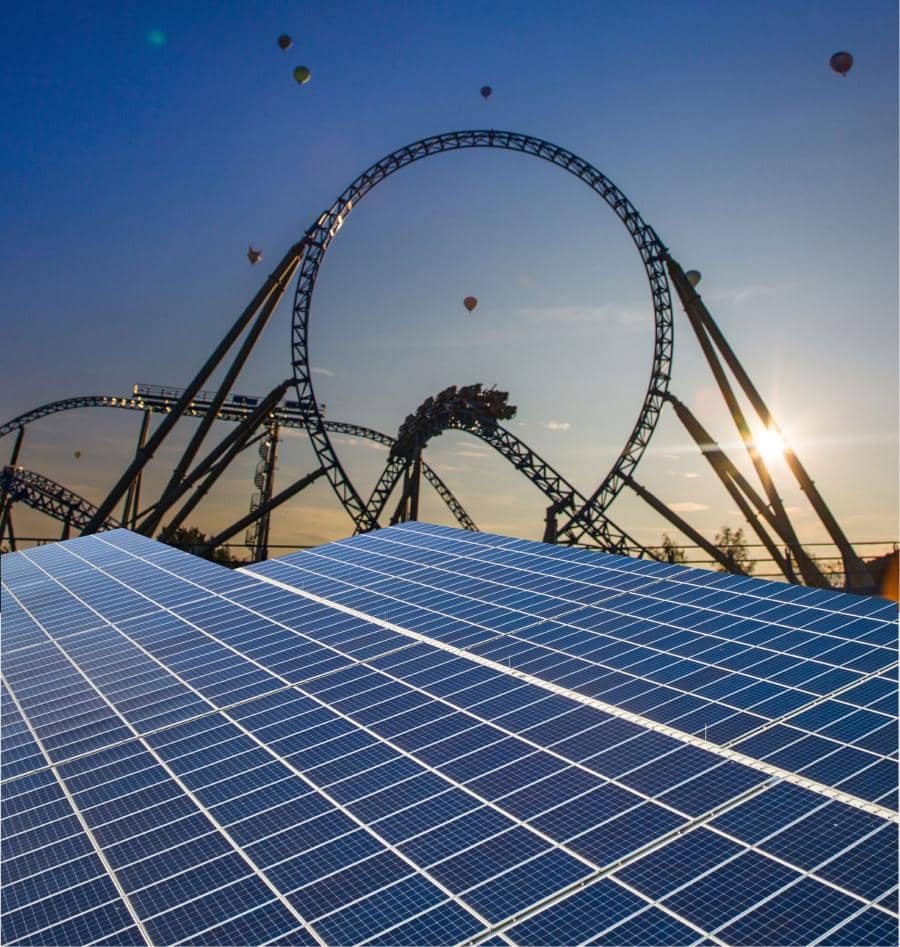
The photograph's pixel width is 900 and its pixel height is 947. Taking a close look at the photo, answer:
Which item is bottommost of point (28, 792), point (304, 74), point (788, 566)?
point (788, 566)

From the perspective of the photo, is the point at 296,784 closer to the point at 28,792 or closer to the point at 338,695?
the point at 338,695

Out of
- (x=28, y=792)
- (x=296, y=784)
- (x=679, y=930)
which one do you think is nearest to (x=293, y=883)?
(x=296, y=784)

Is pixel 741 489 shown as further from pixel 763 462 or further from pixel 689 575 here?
pixel 689 575

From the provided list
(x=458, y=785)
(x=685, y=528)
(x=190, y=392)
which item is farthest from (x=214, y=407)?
(x=458, y=785)

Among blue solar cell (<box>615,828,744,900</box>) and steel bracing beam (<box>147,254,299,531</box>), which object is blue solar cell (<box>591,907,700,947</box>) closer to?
blue solar cell (<box>615,828,744,900</box>)

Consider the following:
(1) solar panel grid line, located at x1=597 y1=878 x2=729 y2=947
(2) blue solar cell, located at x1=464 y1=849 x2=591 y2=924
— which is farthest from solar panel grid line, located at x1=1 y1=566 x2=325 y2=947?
(1) solar panel grid line, located at x1=597 y1=878 x2=729 y2=947

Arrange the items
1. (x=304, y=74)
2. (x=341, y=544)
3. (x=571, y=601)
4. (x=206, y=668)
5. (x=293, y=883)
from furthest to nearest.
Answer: (x=304, y=74)
(x=341, y=544)
(x=571, y=601)
(x=206, y=668)
(x=293, y=883)
